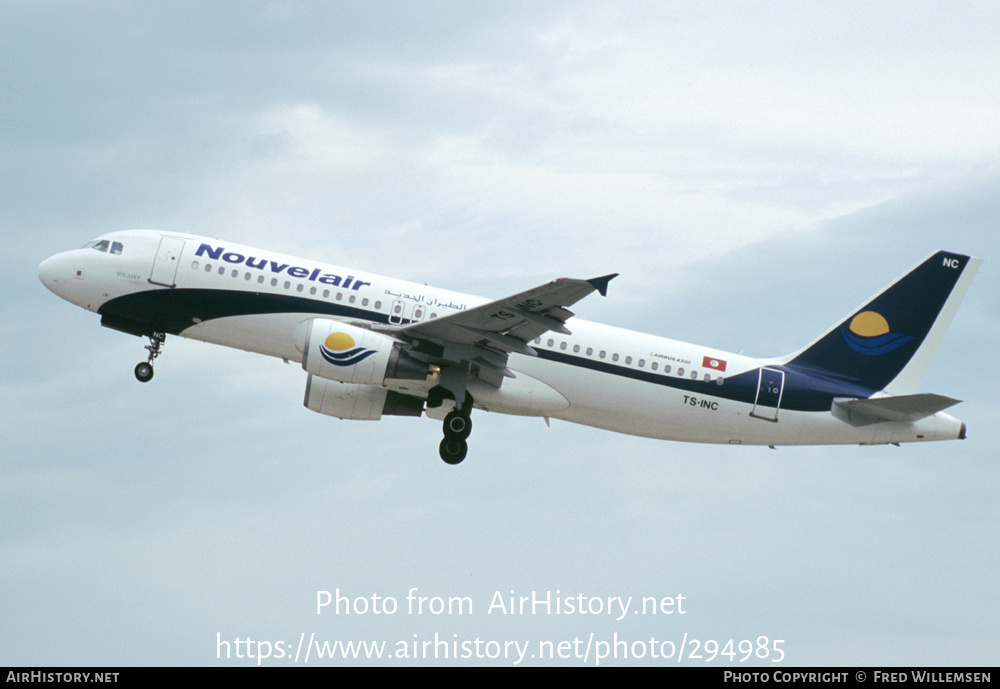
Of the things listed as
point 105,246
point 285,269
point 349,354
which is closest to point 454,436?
point 349,354

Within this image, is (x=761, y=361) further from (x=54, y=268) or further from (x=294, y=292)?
(x=54, y=268)

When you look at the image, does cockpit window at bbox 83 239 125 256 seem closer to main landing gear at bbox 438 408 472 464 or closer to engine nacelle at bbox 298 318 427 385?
engine nacelle at bbox 298 318 427 385

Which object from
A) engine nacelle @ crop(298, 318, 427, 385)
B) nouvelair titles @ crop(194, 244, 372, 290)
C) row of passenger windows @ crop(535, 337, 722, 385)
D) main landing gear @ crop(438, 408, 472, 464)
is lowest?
main landing gear @ crop(438, 408, 472, 464)

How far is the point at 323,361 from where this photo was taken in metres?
29.8

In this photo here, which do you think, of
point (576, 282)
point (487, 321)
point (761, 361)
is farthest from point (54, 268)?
point (761, 361)

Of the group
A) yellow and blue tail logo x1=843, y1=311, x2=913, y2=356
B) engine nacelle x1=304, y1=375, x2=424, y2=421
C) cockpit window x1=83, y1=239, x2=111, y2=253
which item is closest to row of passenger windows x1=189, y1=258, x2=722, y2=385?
cockpit window x1=83, y1=239, x2=111, y2=253

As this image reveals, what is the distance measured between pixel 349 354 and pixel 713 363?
1081 cm

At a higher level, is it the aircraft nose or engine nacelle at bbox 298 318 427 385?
the aircraft nose

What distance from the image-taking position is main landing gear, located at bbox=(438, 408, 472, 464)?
105ft

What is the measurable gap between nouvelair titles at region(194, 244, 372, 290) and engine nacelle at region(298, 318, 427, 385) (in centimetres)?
179

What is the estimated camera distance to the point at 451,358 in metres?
31.1

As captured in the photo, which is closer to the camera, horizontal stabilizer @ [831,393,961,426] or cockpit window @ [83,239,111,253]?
horizontal stabilizer @ [831,393,961,426]

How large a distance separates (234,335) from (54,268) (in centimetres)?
592

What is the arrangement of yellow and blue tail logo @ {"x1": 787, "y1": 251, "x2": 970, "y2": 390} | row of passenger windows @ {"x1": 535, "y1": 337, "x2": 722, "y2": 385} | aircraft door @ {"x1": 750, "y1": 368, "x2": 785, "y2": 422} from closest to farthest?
1. row of passenger windows @ {"x1": 535, "y1": 337, "x2": 722, "y2": 385}
2. aircraft door @ {"x1": 750, "y1": 368, "x2": 785, "y2": 422}
3. yellow and blue tail logo @ {"x1": 787, "y1": 251, "x2": 970, "y2": 390}
